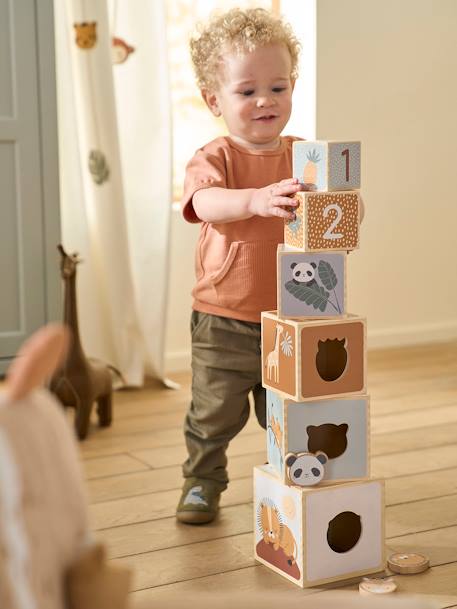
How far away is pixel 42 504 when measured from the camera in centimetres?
71

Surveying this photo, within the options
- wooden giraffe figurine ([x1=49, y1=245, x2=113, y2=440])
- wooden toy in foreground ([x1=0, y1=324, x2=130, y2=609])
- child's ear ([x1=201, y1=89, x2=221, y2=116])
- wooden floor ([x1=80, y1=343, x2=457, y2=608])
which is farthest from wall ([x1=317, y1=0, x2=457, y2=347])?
wooden toy in foreground ([x1=0, y1=324, x2=130, y2=609])

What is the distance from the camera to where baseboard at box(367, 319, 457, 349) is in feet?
12.3

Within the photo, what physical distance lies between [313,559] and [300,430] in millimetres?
219

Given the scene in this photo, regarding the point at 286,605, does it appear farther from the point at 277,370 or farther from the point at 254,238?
the point at 254,238

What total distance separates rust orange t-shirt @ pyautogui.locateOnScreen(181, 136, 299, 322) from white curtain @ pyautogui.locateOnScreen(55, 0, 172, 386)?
1224 mm

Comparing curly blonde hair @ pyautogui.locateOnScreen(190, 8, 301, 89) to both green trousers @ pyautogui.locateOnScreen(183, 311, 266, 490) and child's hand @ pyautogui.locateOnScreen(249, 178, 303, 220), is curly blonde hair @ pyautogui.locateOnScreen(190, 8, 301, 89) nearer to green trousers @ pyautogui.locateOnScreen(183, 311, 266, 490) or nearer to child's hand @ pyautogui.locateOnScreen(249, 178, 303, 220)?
child's hand @ pyautogui.locateOnScreen(249, 178, 303, 220)

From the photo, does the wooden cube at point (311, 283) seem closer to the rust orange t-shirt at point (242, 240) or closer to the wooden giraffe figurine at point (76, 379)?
the rust orange t-shirt at point (242, 240)

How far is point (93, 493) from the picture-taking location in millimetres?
2156

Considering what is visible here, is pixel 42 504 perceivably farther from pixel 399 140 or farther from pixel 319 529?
pixel 399 140

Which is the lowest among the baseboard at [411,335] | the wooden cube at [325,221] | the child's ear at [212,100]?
the baseboard at [411,335]

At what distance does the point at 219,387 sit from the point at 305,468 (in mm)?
361

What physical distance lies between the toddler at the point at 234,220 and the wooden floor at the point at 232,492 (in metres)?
0.12

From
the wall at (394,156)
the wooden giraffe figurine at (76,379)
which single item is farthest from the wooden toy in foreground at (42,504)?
the wall at (394,156)

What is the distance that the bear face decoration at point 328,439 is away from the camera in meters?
1.68
